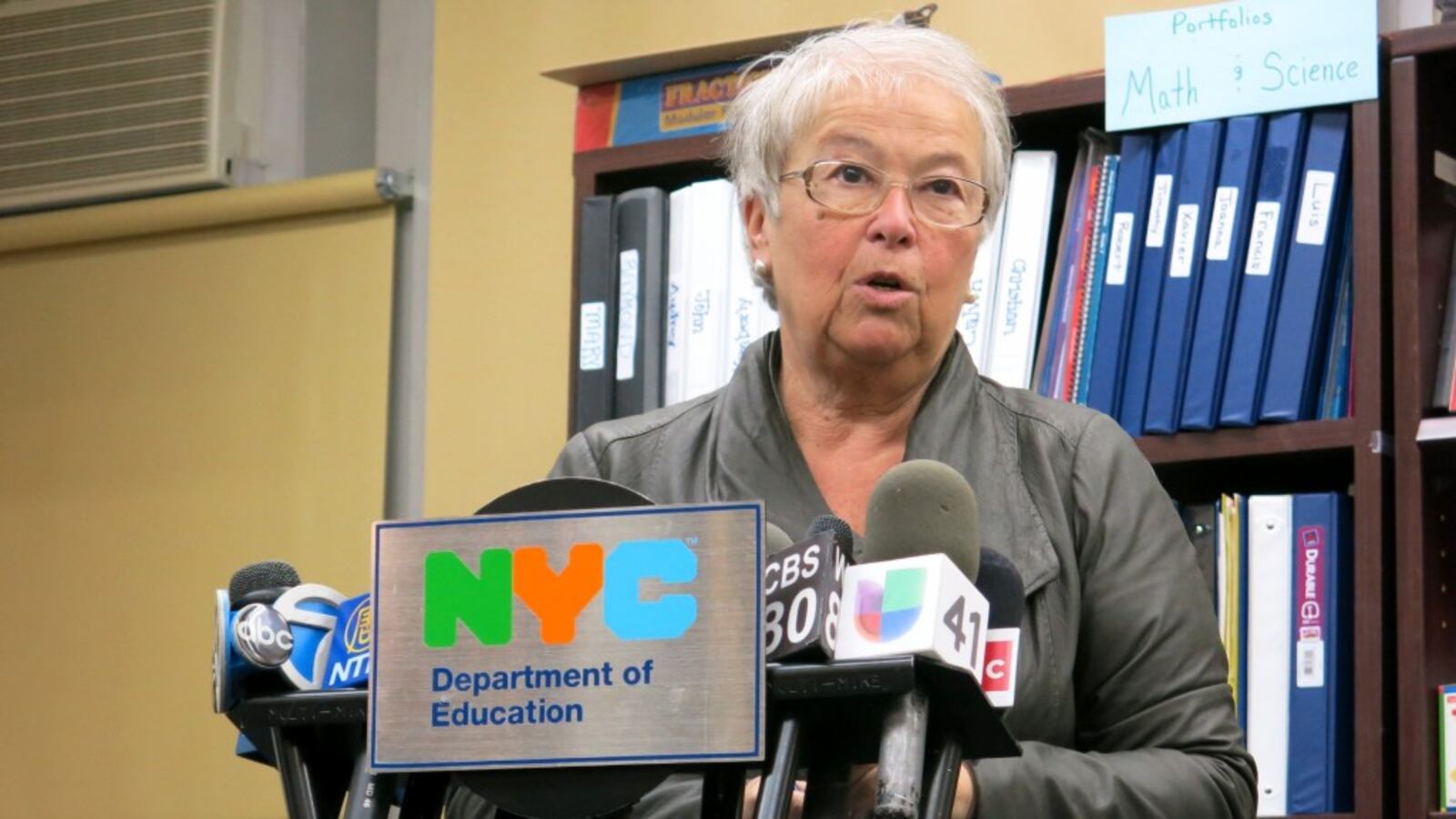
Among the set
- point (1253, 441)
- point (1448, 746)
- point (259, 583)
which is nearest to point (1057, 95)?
point (1253, 441)

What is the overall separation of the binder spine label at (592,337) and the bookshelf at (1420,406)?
2.76 ft

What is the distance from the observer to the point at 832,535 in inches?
39.1

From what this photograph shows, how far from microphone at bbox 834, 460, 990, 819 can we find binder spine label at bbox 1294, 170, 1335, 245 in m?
1.05

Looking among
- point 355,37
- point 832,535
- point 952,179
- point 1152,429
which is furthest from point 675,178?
point 832,535

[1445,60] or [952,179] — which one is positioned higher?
[1445,60]

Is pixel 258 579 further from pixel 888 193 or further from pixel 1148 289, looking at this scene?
pixel 1148 289

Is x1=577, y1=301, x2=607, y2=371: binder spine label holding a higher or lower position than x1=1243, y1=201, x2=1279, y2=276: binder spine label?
lower

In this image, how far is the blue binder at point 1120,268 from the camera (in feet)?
6.80

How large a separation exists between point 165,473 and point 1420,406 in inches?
83.1

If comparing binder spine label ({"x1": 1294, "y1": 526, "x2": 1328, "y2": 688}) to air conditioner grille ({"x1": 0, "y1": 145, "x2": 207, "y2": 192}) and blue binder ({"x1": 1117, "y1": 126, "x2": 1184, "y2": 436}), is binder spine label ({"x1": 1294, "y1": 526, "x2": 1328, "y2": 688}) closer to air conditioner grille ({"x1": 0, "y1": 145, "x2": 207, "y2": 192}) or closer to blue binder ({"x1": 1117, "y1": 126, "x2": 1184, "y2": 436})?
blue binder ({"x1": 1117, "y1": 126, "x2": 1184, "y2": 436})

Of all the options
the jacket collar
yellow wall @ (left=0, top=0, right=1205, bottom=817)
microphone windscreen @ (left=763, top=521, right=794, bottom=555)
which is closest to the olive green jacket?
the jacket collar

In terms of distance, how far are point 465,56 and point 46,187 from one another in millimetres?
824

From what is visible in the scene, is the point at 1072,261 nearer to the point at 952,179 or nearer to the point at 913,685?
the point at 952,179

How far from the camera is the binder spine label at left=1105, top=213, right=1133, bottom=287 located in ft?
6.84
